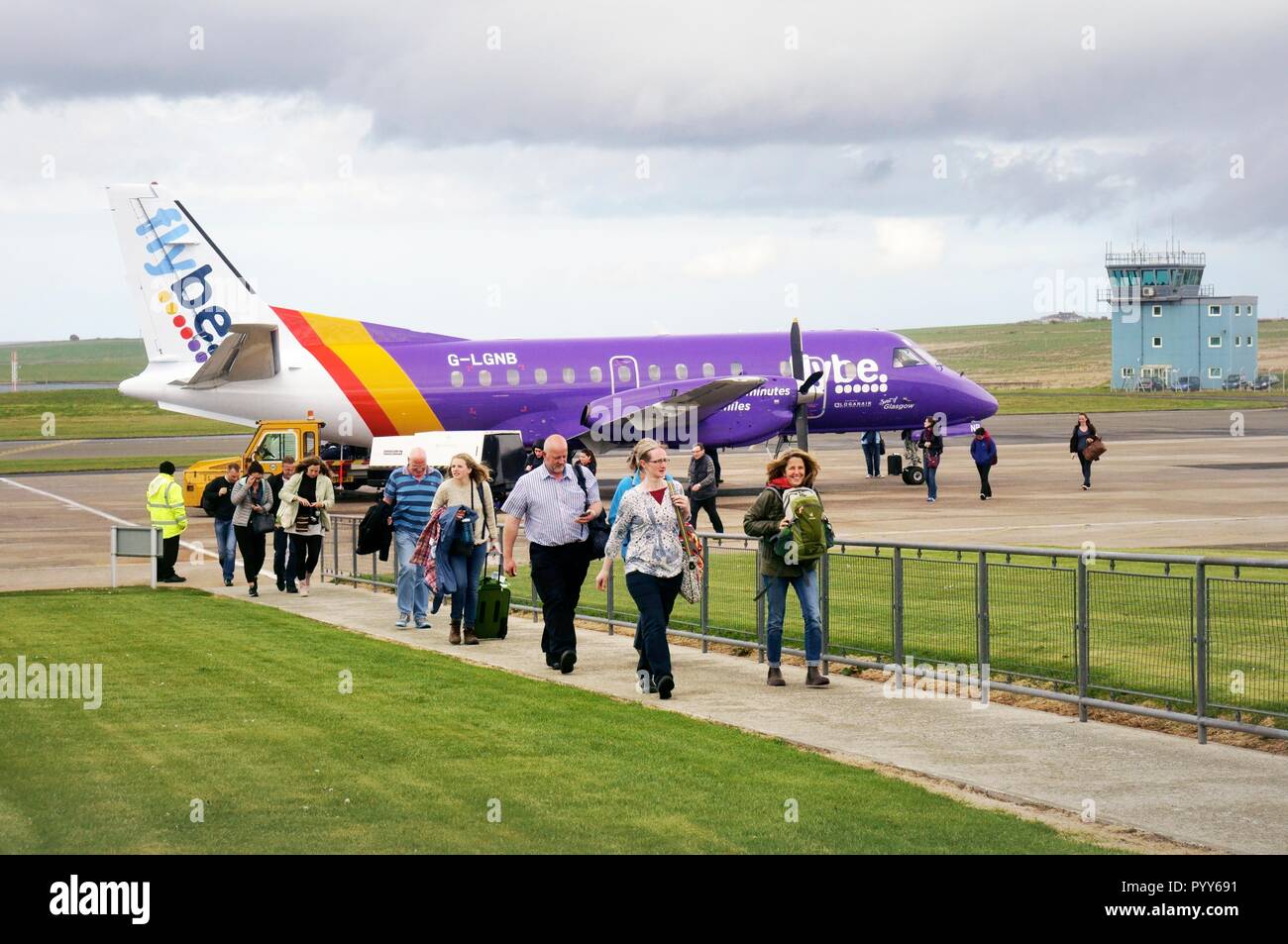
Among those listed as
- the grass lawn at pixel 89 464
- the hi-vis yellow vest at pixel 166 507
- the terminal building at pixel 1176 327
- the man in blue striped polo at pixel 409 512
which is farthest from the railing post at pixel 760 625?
the terminal building at pixel 1176 327

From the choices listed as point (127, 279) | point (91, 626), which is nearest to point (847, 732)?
point (91, 626)

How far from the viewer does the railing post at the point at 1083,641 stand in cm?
1189

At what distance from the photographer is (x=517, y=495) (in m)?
14.3

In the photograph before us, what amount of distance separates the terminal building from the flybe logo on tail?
104289 mm

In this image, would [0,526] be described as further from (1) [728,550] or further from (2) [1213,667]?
(2) [1213,667]

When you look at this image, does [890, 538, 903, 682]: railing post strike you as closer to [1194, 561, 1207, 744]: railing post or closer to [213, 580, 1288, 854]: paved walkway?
[213, 580, 1288, 854]: paved walkway

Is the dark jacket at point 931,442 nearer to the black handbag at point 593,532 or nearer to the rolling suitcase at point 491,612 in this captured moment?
the rolling suitcase at point 491,612

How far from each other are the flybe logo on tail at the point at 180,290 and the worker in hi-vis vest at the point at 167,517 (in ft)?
47.2

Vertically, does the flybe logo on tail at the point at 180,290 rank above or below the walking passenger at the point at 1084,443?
above

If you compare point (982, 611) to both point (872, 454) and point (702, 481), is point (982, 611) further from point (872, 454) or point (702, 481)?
point (872, 454)

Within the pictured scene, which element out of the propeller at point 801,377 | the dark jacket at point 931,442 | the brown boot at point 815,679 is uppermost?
the propeller at point 801,377

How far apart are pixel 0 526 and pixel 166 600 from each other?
14101mm

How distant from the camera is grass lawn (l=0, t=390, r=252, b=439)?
301ft

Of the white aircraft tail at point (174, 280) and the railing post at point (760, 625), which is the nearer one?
the railing post at point (760, 625)
